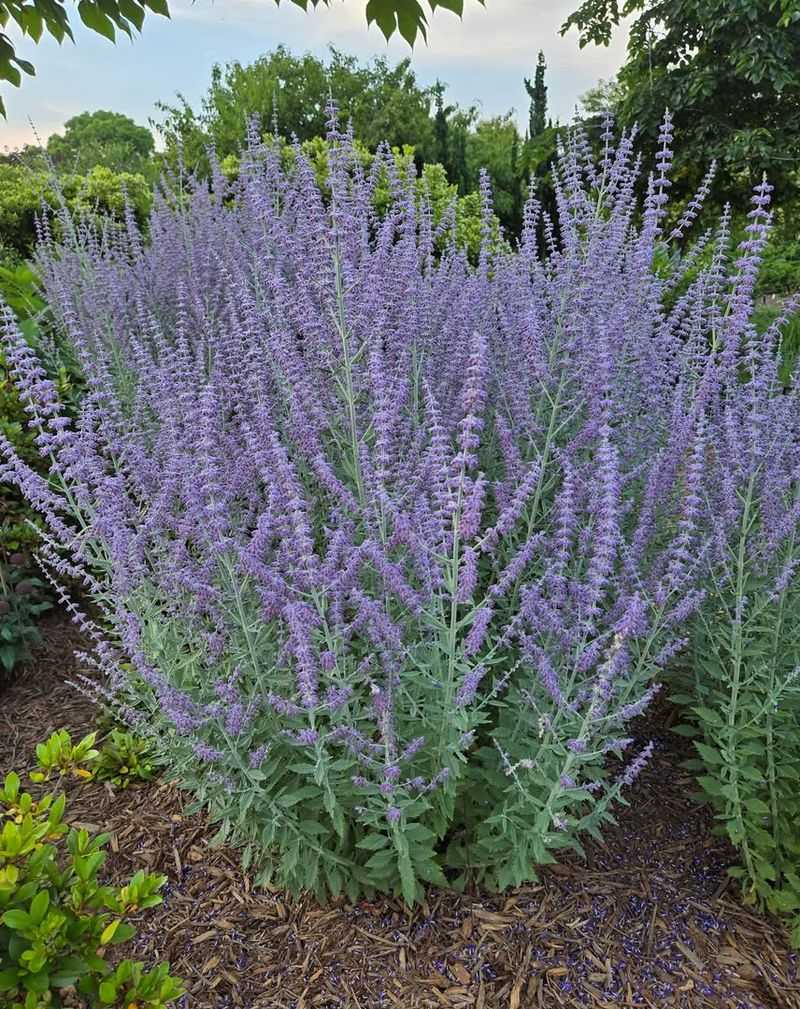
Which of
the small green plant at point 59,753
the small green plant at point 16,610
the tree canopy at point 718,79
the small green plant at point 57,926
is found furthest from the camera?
the tree canopy at point 718,79

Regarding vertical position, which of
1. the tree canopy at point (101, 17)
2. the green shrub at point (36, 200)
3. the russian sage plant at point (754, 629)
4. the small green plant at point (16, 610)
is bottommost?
the small green plant at point (16, 610)

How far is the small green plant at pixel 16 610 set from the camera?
4.50 meters

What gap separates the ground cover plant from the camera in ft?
7.92

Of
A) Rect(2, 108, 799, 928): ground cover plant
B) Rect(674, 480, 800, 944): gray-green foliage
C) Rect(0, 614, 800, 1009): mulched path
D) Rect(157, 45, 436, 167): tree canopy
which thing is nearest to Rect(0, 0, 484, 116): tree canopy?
Rect(2, 108, 799, 928): ground cover plant

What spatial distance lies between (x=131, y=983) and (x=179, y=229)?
6374 millimetres

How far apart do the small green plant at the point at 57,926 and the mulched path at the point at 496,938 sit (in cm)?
86

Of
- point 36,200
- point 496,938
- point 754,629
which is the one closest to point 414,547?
point 754,629

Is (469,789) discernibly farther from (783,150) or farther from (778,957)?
(783,150)

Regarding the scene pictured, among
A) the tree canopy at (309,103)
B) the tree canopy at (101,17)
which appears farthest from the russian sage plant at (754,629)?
the tree canopy at (309,103)

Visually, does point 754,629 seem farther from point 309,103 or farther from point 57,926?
point 309,103

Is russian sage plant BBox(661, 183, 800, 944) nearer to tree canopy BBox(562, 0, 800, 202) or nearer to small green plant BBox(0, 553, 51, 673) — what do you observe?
small green plant BBox(0, 553, 51, 673)

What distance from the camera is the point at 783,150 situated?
16.7 meters

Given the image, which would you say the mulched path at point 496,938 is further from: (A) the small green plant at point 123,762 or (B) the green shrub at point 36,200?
(B) the green shrub at point 36,200

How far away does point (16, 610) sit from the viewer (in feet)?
15.1
